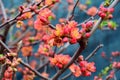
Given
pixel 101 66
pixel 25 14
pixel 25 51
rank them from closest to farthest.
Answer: pixel 25 14, pixel 25 51, pixel 101 66

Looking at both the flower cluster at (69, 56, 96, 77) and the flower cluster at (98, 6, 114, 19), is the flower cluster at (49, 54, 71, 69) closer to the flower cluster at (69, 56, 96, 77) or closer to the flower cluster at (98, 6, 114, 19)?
the flower cluster at (69, 56, 96, 77)

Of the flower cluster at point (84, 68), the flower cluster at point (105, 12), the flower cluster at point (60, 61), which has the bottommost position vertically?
the flower cluster at point (84, 68)

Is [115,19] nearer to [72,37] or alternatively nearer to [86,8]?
[86,8]

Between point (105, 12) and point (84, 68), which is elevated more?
point (105, 12)

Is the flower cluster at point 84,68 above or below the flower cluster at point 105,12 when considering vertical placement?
below

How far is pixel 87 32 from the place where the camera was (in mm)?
1088

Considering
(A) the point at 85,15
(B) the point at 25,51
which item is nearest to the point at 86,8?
(A) the point at 85,15

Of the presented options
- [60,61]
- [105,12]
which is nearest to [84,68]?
[60,61]

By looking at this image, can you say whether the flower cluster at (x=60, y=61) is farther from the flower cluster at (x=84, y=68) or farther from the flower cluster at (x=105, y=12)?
the flower cluster at (x=105, y=12)

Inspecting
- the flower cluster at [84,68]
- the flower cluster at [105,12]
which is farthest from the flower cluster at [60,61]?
the flower cluster at [105,12]

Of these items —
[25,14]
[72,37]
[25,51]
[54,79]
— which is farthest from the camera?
[25,51]

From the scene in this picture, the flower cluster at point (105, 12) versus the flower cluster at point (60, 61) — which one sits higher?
the flower cluster at point (105, 12)

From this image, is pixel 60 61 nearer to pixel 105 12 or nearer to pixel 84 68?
pixel 84 68

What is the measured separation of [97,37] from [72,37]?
2.05 meters
